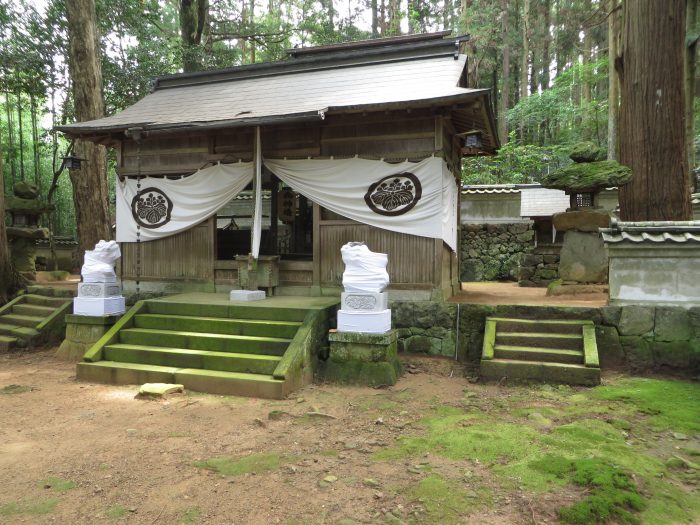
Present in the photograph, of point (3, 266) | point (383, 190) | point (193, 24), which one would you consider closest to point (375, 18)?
point (193, 24)

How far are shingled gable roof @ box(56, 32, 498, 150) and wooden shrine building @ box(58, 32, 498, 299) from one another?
33 millimetres

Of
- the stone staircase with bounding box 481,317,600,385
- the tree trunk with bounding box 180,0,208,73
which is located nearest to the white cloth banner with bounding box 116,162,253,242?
the stone staircase with bounding box 481,317,600,385

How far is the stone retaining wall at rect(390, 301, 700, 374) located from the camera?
20.2 ft

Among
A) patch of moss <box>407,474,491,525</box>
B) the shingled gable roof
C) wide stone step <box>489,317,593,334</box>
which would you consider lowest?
patch of moss <box>407,474,491,525</box>

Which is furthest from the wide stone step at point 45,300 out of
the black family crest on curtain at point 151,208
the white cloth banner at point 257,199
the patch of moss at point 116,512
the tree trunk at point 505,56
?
the tree trunk at point 505,56

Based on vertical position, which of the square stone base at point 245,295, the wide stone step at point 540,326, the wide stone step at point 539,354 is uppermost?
the square stone base at point 245,295

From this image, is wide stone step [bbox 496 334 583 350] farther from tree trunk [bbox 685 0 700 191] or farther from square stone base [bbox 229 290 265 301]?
tree trunk [bbox 685 0 700 191]

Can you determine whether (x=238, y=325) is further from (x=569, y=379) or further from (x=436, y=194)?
(x=569, y=379)

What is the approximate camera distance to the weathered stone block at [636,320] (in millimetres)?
6270

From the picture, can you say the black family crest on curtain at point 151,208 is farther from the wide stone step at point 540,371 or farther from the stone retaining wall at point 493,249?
the stone retaining wall at point 493,249

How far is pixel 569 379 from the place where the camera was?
18.7ft

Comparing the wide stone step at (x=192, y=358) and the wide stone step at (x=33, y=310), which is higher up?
the wide stone step at (x=33, y=310)

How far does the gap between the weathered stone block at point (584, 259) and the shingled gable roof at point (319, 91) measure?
2578mm

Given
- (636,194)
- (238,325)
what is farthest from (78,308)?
(636,194)
